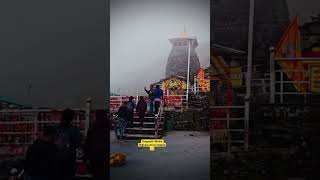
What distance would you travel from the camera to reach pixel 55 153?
3906 mm

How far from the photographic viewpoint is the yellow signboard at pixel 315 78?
3875 mm

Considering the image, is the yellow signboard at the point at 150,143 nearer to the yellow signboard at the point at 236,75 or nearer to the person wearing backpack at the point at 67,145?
the person wearing backpack at the point at 67,145

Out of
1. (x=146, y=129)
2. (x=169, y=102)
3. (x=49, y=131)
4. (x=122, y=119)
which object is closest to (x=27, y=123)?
(x=49, y=131)

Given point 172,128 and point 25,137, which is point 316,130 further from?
point 25,137

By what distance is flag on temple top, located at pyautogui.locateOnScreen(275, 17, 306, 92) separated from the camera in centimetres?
388

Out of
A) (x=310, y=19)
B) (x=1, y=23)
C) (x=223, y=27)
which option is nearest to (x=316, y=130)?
(x=310, y=19)

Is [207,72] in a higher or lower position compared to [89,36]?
lower

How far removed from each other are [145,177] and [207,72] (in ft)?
3.67

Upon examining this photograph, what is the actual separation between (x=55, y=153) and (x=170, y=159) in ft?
3.47

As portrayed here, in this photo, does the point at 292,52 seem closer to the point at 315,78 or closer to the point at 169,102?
the point at 315,78

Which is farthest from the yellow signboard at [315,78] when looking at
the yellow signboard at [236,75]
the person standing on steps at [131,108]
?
the person standing on steps at [131,108]

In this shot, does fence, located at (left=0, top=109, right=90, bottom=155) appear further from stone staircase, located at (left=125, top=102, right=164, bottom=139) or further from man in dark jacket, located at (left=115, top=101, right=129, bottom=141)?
stone staircase, located at (left=125, top=102, right=164, bottom=139)

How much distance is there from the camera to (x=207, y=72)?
3908 mm

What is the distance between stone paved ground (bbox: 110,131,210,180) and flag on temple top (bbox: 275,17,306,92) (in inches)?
37.0
